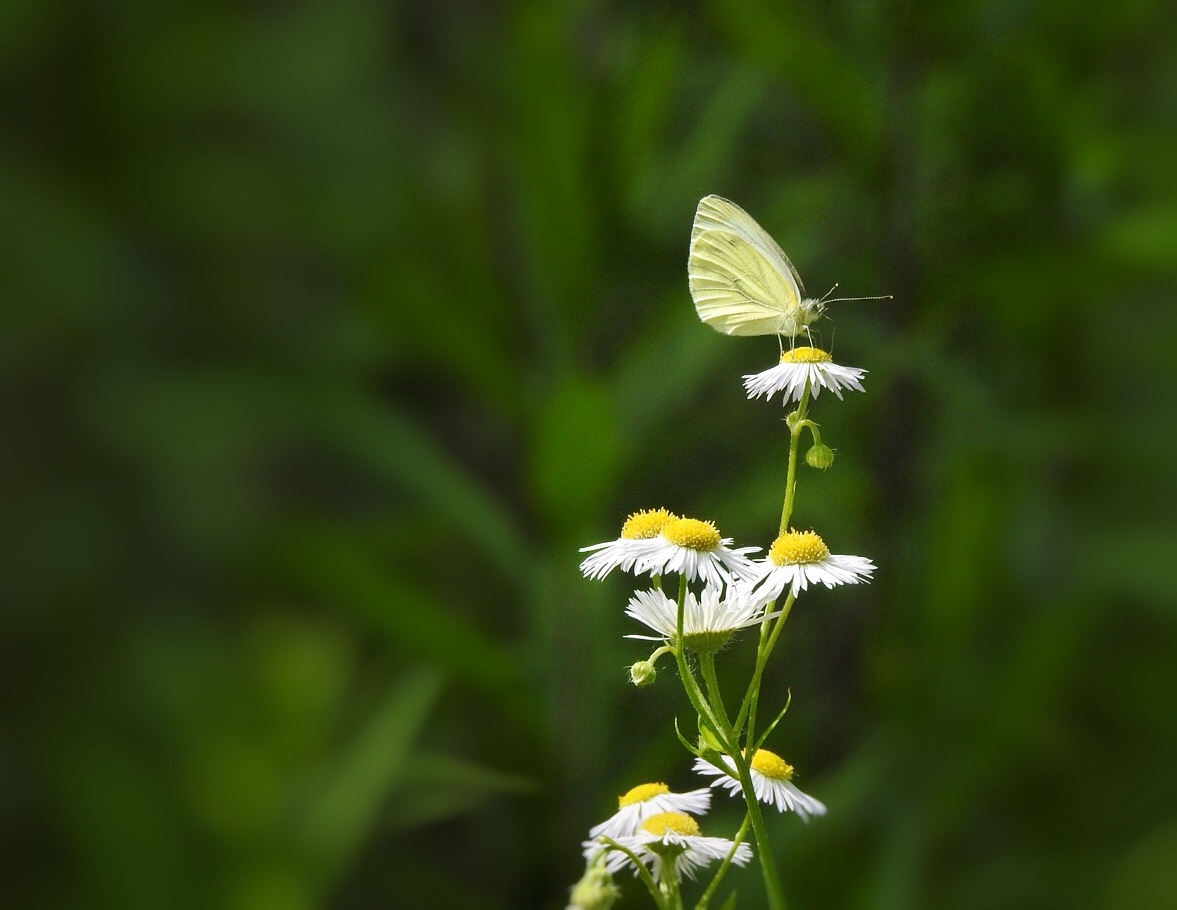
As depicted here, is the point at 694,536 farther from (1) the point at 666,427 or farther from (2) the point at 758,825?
(1) the point at 666,427

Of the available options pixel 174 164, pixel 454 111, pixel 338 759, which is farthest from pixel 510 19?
pixel 338 759

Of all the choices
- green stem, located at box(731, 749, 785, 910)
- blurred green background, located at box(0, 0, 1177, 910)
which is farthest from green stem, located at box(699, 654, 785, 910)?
blurred green background, located at box(0, 0, 1177, 910)

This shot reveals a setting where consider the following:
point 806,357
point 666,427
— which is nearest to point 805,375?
point 806,357

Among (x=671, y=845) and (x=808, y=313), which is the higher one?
(x=808, y=313)

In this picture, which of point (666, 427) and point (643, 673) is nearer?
point (643, 673)

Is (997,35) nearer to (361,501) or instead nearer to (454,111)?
(454,111)

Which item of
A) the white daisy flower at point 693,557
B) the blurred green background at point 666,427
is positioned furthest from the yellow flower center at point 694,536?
the blurred green background at point 666,427
